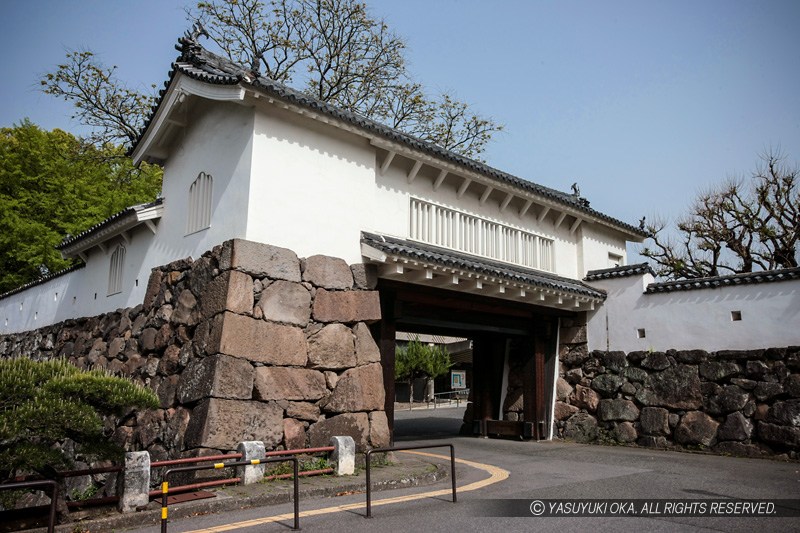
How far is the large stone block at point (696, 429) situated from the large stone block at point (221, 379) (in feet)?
33.9

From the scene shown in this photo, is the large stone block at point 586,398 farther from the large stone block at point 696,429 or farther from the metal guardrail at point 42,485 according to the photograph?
the metal guardrail at point 42,485

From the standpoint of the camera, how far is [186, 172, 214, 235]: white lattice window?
37.8ft

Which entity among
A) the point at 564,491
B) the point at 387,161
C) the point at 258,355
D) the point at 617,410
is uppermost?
the point at 387,161

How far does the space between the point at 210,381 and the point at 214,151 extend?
15.4 feet

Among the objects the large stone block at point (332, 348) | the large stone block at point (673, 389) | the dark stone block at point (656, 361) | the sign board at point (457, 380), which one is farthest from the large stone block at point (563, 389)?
the sign board at point (457, 380)

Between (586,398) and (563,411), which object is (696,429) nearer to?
(586,398)

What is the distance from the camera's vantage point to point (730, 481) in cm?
981

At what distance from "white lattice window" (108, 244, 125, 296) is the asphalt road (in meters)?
8.75

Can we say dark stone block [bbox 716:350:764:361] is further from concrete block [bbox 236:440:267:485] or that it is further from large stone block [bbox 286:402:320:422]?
concrete block [bbox 236:440:267:485]

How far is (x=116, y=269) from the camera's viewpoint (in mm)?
14766

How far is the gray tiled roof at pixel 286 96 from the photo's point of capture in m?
10.3

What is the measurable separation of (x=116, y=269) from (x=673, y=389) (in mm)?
13997

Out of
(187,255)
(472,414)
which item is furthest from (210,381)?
(472,414)

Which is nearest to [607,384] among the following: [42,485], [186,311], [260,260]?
[260,260]
